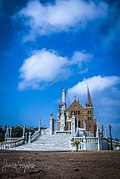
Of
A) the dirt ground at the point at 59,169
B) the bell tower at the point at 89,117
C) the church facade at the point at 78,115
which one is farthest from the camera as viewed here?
the bell tower at the point at 89,117

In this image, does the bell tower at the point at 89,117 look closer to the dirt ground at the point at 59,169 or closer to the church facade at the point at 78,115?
the church facade at the point at 78,115

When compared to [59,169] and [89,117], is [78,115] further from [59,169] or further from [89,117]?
[59,169]

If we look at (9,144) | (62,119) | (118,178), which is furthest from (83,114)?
(118,178)

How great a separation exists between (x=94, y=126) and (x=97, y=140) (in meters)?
39.0

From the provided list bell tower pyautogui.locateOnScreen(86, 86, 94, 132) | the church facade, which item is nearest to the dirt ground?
the church facade

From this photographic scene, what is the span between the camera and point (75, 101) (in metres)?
Result: 78.9

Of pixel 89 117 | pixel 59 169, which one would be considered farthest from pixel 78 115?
pixel 59 169

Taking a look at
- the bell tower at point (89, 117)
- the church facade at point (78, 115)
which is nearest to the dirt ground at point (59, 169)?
the church facade at point (78, 115)

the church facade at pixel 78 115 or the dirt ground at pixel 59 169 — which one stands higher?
the church facade at pixel 78 115

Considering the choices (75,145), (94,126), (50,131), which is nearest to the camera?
(75,145)

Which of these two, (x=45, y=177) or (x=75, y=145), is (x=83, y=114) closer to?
(x=75, y=145)

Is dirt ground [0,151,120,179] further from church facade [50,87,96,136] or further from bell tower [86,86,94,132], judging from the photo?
bell tower [86,86,94,132]

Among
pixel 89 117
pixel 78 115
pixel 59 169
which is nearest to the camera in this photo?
pixel 59 169

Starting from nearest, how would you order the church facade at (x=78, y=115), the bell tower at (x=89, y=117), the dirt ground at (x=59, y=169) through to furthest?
the dirt ground at (x=59, y=169), the church facade at (x=78, y=115), the bell tower at (x=89, y=117)
